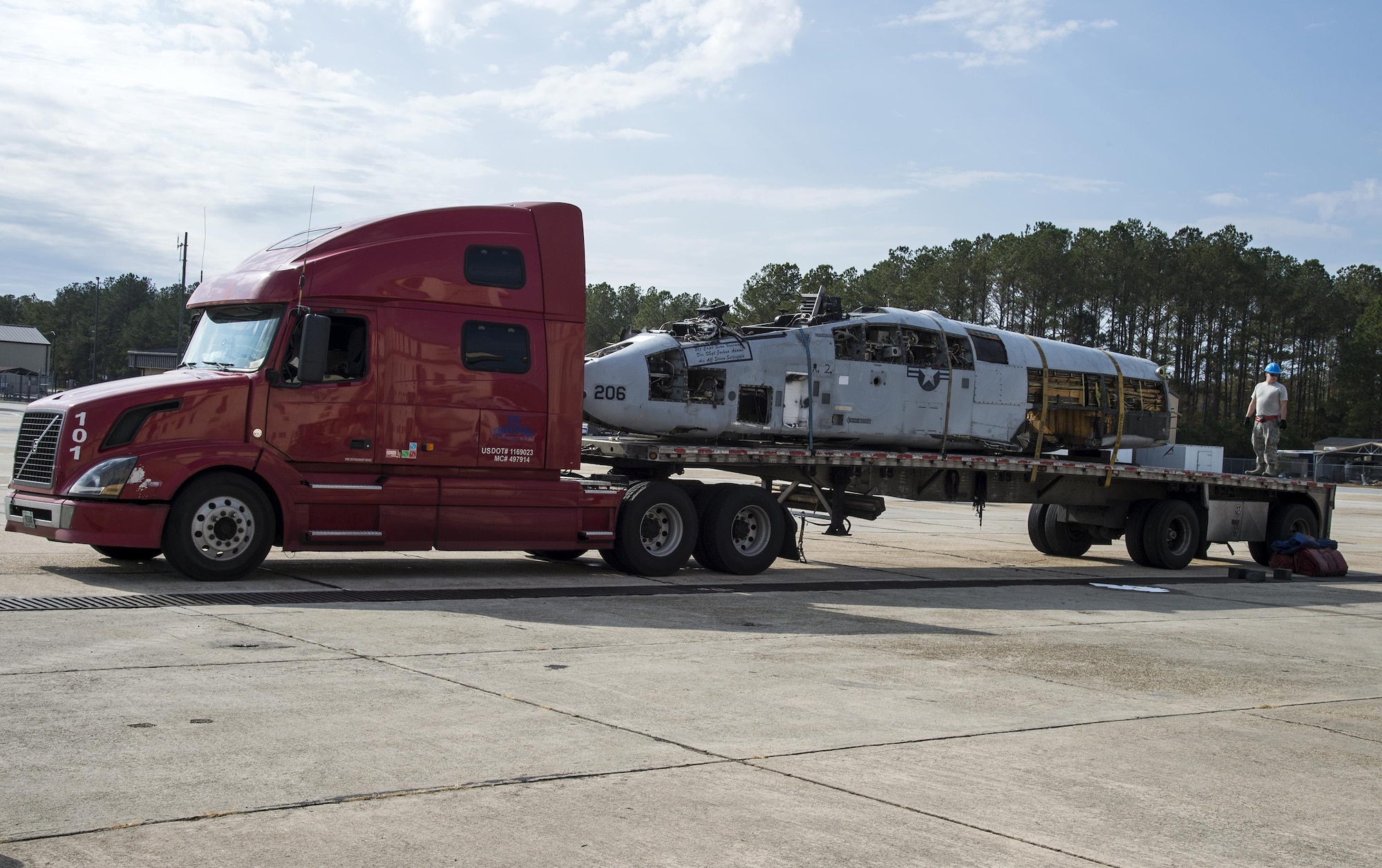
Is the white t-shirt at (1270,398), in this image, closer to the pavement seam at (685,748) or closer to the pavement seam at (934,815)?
the pavement seam at (685,748)

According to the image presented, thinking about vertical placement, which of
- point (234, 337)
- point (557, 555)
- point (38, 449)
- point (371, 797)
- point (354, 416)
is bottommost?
point (371, 797)

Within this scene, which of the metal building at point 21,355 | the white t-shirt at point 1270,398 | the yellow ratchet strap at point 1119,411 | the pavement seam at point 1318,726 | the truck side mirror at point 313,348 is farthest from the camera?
the metal building at point 21,355

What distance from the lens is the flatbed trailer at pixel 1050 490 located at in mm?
15211

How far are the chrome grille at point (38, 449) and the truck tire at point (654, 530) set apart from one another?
5.63m

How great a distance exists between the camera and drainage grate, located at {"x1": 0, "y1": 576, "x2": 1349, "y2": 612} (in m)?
10.0

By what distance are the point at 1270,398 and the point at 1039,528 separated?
410 centimetres

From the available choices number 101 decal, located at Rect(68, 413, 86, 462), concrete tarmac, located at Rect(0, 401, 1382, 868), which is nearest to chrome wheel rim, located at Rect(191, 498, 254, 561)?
concrete tarmac, located at Rect(0, 401, 1382, 868)

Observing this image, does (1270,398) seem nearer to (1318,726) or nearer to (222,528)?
(1318,726)

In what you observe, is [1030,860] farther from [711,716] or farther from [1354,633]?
[1354,633]

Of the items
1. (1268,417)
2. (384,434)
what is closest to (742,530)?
(384,434)

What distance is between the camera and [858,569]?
53.4ft

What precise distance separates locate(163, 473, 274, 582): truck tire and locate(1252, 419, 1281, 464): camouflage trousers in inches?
616

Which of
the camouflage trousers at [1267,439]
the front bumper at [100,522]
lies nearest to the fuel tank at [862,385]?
the camouflage trousers at [1267,439]

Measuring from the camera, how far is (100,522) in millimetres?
11188
